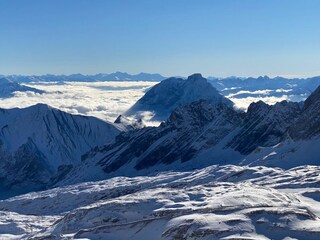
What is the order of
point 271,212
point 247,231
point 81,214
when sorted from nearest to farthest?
point 247,231 < point 271,212 < point 81,214

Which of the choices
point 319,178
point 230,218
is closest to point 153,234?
point 230,218

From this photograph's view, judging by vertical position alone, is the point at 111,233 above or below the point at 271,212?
below

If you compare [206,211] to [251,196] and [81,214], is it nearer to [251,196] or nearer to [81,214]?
[251,196]

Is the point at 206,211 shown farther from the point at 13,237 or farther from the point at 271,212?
the point at 13,237

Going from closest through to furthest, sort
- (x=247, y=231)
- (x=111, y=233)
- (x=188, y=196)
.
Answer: (x=247, y=231)
(x=111, y=233)
(x=188, y=196)

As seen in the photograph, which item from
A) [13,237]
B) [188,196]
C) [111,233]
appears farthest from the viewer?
[13,237]

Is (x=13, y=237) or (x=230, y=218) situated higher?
(x=230, y=218)

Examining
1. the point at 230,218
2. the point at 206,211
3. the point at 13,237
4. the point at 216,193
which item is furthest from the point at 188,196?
the point at 13,237

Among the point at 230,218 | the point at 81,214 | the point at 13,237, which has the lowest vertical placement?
the point at 13,237

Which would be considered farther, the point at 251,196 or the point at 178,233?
the point at 251,196
